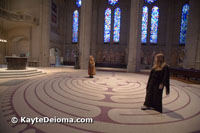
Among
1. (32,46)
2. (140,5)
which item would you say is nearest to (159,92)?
(140,5)

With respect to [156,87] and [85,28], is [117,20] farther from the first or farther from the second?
[156,87]

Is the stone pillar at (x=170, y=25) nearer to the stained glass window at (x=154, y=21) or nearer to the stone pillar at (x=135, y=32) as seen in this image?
the stained glass window at (x=154, y=21)

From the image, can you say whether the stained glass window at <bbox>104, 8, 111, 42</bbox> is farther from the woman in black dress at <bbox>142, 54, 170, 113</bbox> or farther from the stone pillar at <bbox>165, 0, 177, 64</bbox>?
the woman in black dress at <bbox>142, 54, 170, 113</bbox>

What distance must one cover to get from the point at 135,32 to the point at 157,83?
12.0 metres

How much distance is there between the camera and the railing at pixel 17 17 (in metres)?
13.6

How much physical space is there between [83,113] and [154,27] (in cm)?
2199

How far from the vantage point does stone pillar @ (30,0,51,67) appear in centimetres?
1576

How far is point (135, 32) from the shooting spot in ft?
45.3

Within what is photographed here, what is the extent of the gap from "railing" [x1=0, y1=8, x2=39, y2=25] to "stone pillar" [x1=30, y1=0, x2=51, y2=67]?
3.26 feet

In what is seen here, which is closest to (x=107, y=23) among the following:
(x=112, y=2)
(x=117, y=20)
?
(x=117, y=20)

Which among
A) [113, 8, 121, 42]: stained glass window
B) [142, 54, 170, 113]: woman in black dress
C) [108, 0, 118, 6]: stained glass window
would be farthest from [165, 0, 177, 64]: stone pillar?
[142, 54, 170, 113]: woman in black dress

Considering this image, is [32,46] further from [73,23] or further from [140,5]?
[140,5]

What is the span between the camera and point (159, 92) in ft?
10.2

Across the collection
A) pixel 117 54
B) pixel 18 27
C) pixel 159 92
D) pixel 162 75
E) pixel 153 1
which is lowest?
pixel 159 92
